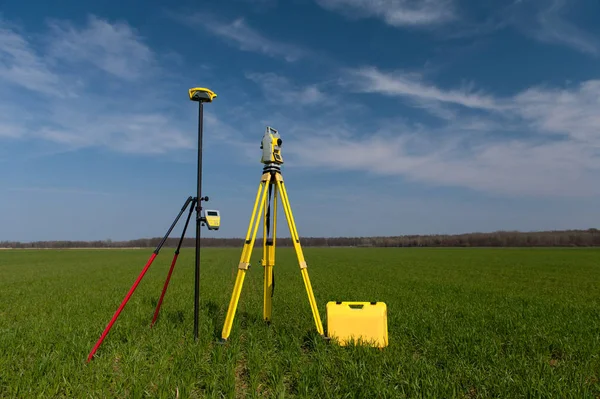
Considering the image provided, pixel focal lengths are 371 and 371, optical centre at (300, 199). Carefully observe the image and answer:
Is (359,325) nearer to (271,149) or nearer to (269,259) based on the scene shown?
(269,259)

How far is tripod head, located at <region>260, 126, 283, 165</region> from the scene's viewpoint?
6.69 m

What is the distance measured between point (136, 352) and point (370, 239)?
174 metres

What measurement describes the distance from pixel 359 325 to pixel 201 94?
193 inches

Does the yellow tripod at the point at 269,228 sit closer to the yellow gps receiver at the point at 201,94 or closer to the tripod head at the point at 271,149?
the tripod head at the point at 271,149

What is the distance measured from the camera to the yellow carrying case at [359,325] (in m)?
6.21

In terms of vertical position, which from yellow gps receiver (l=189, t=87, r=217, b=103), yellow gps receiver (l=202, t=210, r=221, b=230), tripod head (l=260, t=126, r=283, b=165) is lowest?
yellow gps receiver (l=202, t=210, r=221, b=230)

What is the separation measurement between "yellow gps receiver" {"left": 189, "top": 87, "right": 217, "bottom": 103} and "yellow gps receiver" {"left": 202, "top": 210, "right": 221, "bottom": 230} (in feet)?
6.84

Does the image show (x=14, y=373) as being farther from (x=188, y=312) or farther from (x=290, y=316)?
(x=290, y=316)

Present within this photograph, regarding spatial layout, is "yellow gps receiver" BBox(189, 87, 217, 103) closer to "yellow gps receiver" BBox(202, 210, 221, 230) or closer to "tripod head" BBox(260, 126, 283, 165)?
"tripod head" BBox(260, 126, 283, 165)

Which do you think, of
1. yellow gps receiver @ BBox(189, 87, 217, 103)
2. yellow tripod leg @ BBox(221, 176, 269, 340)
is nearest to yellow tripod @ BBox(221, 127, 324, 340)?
yellow tripod leg @ BBox(221, 176, 269, 340)

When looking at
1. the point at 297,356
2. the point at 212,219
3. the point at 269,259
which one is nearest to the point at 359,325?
the point at 297,356

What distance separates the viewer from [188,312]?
9.68m

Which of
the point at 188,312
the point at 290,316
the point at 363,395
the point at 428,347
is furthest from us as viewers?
the point at 188,312

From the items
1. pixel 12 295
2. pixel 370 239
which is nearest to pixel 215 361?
pixel 12 295
